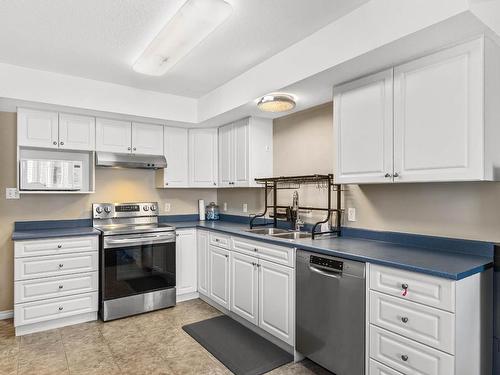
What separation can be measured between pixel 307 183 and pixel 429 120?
1.46m

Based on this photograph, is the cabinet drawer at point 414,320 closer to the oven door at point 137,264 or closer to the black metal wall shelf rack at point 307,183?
the black metal wall shelf rack at point 307,183

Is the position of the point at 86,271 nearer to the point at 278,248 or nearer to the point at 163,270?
the point at 163,270

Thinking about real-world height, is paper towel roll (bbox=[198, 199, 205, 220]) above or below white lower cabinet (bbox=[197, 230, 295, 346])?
above

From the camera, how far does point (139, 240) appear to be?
3.46 meters

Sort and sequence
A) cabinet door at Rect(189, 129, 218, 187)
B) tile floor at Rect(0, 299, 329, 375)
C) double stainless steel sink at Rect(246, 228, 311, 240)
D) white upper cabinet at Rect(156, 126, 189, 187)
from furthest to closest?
cabinet door at Rect(189, 129, 218, 187), white upper cabinet at Rect(156, 126, 189, 187), double stainless steel sink at Rect(246, 228, 311, 240), tile floor at Rect(0, 299, 329, 375)

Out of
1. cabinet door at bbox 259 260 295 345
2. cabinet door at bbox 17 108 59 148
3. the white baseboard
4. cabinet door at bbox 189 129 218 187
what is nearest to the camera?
cabinet door at bbox 259 260 295 345

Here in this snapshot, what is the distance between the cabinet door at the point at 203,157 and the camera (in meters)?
4.25

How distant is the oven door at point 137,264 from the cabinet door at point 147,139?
1.06 metres

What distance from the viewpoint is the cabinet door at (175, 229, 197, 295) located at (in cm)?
382

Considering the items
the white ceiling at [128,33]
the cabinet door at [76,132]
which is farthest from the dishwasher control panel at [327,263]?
the cabinet door at [76,132]

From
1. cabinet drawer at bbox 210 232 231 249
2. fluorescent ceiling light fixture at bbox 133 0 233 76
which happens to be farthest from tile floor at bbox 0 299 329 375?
fluorescent ceiling light fixture at bbox 133 0 233 76

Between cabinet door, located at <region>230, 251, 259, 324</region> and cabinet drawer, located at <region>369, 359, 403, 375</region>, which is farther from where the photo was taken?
cabinet door, located at <region>230, 251, 259, 324</region>

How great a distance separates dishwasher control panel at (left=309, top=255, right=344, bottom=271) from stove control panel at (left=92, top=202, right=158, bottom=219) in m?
2.49

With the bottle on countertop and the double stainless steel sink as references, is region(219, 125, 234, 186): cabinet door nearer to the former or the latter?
the bottle on countertop
